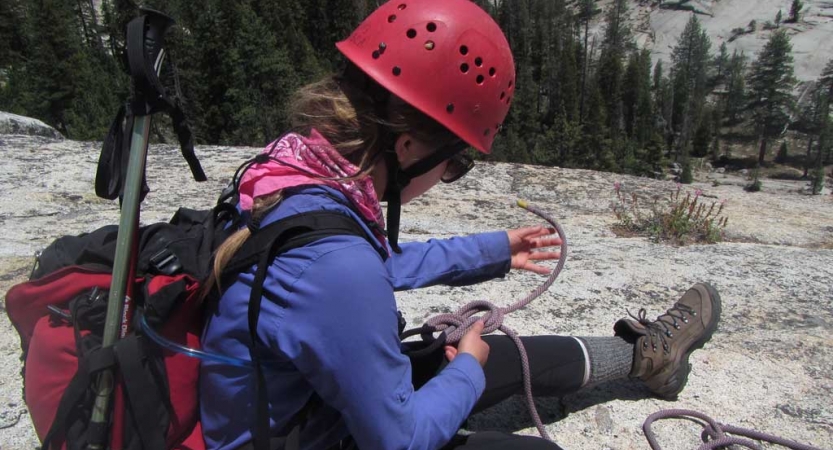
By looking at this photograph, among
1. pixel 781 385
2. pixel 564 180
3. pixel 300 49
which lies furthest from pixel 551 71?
pixel 781 385

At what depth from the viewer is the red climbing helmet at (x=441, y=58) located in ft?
5.20

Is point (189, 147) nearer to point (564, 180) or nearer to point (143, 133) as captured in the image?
point (143, 133)

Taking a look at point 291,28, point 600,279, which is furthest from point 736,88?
point 600,279

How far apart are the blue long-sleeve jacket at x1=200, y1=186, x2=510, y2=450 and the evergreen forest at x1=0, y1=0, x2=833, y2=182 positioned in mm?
37863

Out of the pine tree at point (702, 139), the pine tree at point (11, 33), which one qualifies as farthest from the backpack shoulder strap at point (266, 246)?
the pine tree at point (702, 139)

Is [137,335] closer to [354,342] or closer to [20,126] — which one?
[354,342]

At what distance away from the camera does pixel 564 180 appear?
7848mm

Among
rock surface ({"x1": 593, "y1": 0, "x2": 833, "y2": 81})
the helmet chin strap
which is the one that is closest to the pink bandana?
the helmet chin strap

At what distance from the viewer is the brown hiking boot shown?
2.58 m

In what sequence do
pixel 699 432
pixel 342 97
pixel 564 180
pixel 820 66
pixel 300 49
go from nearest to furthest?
pixel 342 97 → pixel 699 432 → pixel 564 180 → pixel 300 49 → pixel 820 66

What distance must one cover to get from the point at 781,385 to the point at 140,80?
9.90 feet

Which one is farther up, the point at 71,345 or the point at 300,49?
the point at 300,49

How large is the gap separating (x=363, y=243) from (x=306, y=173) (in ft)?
0.87

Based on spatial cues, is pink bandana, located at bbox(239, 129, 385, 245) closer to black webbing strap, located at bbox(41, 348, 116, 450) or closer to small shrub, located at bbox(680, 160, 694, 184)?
black webbing strap, located at bbox(41, 348, 116, 450)
